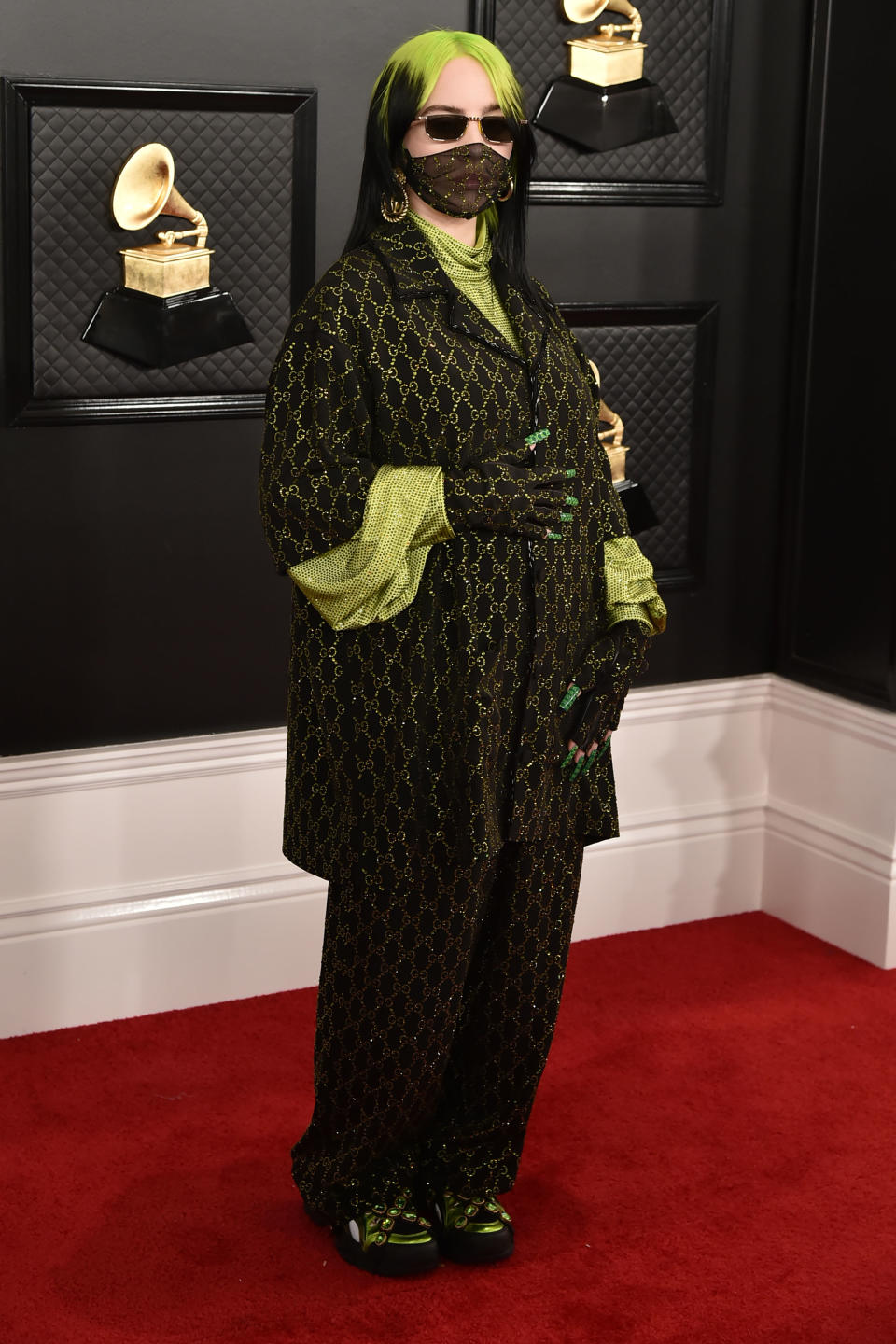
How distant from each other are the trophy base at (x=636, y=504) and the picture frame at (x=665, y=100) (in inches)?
22.4

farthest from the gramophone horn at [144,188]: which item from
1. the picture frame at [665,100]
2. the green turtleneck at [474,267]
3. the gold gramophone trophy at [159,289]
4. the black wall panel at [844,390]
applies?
the black wall panel at [844,390]

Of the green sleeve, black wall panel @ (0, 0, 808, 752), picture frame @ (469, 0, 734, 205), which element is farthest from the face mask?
picture frame @ (469, 0, 734, 205)

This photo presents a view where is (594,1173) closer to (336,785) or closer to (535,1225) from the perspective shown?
(535,1225)

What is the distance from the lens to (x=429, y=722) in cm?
202

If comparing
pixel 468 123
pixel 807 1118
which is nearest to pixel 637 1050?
pixel 807 1118

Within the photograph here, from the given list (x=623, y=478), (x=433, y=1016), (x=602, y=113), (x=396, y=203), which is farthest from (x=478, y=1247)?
(x=602, y=113)

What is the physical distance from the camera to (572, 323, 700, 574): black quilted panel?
3266mm

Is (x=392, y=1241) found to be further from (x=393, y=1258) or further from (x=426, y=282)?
(x=426, y=282)

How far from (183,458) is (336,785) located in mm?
1007

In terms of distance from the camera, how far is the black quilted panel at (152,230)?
2.65m

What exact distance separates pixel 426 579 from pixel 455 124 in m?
0.55

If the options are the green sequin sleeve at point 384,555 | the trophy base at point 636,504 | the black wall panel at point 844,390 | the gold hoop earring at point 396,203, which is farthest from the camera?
the trophy base at point 636,504

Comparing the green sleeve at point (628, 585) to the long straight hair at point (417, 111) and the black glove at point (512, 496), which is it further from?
the long straight hair at point (417, 111)

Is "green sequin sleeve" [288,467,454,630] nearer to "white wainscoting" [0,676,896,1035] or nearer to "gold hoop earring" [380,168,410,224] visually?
"gold hoop earring" [380,168,410,224]
